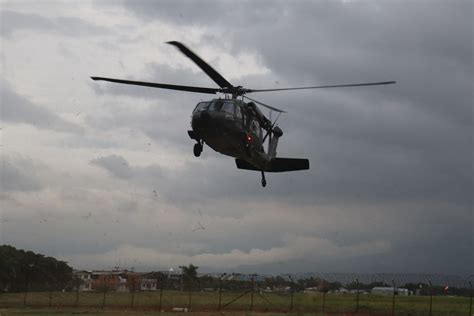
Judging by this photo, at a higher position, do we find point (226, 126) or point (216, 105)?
point (216, 105)

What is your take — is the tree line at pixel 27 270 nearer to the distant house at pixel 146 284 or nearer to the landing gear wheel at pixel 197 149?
the distant house at pixel 146 284

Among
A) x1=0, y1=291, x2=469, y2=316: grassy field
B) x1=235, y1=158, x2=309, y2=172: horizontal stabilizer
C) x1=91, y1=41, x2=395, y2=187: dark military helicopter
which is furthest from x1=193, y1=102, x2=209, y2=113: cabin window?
x1=0, y1=291, x2=469, y2=316: grassy field

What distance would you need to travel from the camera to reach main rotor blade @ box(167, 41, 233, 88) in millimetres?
23675

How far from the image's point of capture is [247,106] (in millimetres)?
29734

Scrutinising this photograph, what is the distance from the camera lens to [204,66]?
2631 centimetres

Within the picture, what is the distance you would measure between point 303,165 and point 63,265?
84990 mm

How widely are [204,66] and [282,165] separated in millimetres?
9573

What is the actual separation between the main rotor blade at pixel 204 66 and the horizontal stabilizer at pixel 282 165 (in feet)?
16.8

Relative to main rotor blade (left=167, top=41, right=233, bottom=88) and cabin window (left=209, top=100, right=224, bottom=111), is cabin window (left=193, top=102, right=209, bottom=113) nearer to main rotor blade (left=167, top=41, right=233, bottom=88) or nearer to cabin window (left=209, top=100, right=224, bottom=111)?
cabin window (left=209, top=100, right=224, bottom=111)

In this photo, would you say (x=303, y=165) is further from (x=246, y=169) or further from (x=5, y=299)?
(x=5, y=299)

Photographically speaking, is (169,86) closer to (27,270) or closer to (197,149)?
(197,149)

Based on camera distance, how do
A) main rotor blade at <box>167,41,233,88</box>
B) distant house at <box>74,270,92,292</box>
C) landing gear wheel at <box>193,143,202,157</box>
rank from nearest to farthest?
main rotor blade at <box>167,41,233,88</box> < landing gear wheel at <box>193,143,202,157</box> < distant house at <box>74,270,92,292</box>

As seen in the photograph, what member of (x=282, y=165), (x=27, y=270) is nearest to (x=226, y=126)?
(x=282, y=165)

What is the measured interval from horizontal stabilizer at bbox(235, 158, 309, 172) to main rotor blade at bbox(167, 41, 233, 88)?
5124mm
